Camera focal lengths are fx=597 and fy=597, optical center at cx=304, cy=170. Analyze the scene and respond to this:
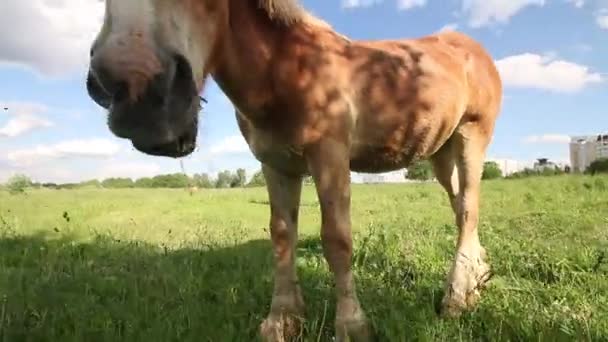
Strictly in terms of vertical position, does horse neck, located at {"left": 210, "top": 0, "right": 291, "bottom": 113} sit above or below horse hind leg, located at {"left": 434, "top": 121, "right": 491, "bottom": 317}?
above

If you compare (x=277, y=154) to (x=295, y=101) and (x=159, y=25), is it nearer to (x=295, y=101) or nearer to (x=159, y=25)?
(x=295, y=101)

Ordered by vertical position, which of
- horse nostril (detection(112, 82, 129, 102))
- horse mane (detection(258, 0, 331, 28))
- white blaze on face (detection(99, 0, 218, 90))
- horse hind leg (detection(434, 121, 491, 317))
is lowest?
horse hind leg (detection(434, 121, 491, 317))

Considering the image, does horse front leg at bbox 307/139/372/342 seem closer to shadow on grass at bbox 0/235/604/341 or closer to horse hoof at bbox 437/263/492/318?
shadow on grass at bbox 0/235/604/341

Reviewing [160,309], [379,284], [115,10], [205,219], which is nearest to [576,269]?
[379,284]

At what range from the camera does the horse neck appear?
314cm

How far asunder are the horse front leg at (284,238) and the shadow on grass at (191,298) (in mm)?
158

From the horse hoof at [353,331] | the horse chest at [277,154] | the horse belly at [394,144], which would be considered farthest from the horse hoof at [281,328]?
the horse belly at [394,144]

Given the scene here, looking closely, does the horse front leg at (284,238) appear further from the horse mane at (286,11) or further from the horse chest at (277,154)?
the horse mane at (286,11)

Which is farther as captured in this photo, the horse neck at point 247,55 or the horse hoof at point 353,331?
the horse hoof at point 353,331

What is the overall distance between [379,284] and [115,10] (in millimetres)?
2890

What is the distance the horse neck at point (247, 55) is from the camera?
314 cm

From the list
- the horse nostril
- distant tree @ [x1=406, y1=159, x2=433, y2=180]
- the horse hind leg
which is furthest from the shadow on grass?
the horse nostril

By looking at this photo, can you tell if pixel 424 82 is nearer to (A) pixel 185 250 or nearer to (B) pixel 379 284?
(B) pixel 379 284

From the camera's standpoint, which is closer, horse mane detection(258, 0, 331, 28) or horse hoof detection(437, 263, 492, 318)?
horse mane detection(258, 0, 331, 28)
